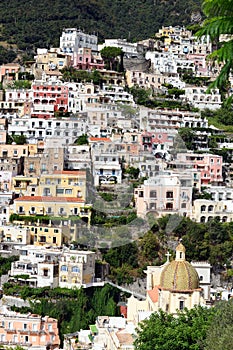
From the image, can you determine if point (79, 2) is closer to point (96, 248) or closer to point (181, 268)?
point (96, 248)

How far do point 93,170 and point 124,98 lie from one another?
9.94m

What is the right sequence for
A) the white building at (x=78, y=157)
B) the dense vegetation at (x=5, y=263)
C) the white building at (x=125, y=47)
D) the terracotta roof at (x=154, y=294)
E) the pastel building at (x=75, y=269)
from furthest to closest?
the white building at (x=125, y=47) < the white building at (x=78, y=157) < the dense vegetation at (x=5, y=263) < the pastel building at (x=75, y=269) < the terracotta roof at (x=154, y=294)

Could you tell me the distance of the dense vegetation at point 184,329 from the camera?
55.1ft

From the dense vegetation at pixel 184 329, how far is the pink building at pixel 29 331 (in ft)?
25.3

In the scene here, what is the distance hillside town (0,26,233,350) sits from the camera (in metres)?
25.8

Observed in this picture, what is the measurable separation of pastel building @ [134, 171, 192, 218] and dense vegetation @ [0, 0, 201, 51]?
24.6 meters

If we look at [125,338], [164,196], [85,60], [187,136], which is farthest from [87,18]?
[125,338]

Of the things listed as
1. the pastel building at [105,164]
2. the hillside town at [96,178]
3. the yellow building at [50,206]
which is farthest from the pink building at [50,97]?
the yellow building at [50,206]

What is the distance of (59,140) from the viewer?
125 feet

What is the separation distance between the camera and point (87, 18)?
67000 mm

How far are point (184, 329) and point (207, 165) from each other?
19062 millimetres

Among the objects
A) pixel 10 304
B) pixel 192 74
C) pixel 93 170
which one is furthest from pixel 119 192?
pixel 192 74

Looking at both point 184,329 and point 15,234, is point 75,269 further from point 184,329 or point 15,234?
point 184,329

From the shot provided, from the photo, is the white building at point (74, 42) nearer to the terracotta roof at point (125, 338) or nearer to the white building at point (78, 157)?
the white building at point (78, 157)
